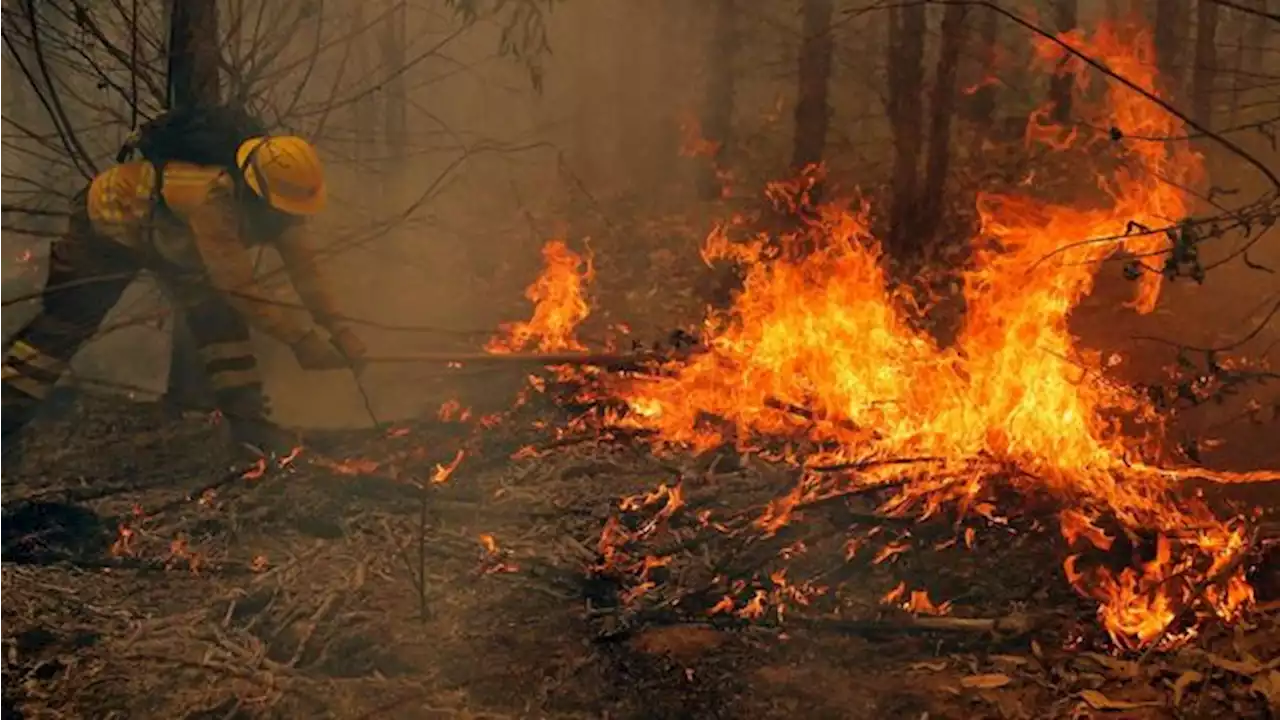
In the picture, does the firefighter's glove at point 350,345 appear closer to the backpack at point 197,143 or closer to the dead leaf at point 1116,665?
the backpack at point 197,143

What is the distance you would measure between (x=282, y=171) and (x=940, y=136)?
295 inches

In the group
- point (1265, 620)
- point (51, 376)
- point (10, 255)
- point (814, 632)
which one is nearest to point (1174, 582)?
point (1265, 620)

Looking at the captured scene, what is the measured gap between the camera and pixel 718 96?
17.4m

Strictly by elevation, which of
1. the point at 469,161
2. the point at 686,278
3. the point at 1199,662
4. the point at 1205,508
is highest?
the point at 469,161

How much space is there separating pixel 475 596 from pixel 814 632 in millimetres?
1597

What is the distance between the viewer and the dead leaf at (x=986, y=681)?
159 inches

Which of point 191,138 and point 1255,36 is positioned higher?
point 1255,36

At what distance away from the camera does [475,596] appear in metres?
4.87

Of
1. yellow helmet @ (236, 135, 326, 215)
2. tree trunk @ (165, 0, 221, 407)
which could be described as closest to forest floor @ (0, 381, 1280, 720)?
yellow helmet @ (236, 135, 326, 215)

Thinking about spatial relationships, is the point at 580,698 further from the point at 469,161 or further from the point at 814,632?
the point at 469,161

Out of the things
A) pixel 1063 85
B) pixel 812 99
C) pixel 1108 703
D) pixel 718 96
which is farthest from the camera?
pixel 718 96

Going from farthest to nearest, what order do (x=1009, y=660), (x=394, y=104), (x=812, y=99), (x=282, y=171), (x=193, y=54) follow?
1. (x=394, y=104)
2. (x=812, y=99)
3. (x=193, y=54)
4. (x=282, y=171)
5. (x=1009, y=660)

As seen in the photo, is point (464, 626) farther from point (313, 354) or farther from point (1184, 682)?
point (1184, 682)

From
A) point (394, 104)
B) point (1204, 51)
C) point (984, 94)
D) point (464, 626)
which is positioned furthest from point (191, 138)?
point (394, 104)
